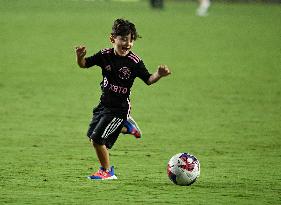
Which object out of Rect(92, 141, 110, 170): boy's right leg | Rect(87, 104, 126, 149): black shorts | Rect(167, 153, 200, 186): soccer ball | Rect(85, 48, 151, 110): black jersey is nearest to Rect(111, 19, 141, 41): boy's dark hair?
Rect(85, 48, 151, 110): black jersey

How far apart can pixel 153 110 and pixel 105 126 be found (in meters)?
6.61

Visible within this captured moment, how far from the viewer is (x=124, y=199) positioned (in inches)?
324

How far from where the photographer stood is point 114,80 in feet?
30.1

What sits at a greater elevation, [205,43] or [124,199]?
[124,199]

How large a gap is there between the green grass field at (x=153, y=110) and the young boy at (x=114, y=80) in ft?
1.48

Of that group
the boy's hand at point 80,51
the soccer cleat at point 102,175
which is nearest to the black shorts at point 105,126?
the soccer cleat at point 102,175

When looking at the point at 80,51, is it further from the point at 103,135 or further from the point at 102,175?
the point at 102,175

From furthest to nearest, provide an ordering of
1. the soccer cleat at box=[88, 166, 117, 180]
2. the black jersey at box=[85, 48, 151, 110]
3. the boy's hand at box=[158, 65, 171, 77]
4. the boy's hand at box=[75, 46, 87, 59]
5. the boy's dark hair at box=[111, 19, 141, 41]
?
1. the soccer cleat at box=[88, 166, 117, 180]
2. the black jersey at box=[85, 48, 151, 110]
3. the boy's dark hair at box=[111, 19, 141, 41]
4. the boy's hand at box=[75, 46, 87, 59]
5. the boy's hand at box=[158, 65, 171, 77]

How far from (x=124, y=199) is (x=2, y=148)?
3.91 metres

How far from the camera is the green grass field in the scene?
351 inches

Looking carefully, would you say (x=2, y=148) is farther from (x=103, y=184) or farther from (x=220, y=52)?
(x=220, y=52)

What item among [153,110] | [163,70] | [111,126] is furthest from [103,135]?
[153,110]

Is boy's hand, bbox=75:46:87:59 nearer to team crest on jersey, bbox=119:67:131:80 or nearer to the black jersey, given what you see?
the black jersey

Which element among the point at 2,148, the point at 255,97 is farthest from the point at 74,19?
the point at 2,148
